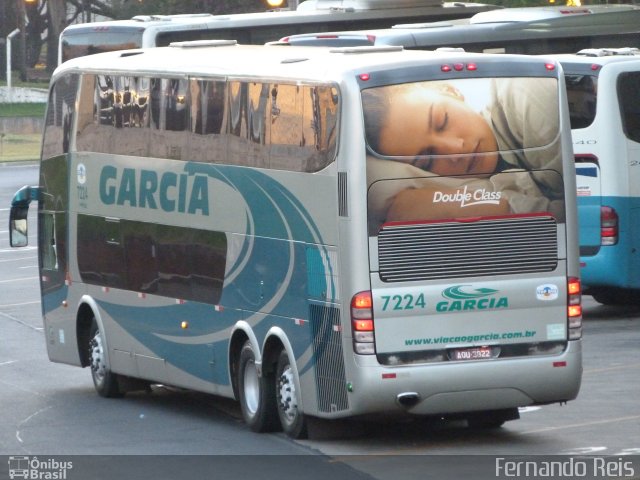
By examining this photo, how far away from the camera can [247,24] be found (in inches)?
1273

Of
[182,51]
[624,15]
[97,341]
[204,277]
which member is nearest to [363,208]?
[204,277]

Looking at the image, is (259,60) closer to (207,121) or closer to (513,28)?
(207,121)

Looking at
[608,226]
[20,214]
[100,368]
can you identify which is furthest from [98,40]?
[100,368]

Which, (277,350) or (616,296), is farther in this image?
A: (616,296)

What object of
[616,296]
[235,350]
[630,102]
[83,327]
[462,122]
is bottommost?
[616,296]

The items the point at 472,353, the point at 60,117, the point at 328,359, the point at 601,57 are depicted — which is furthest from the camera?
the point at 601,57

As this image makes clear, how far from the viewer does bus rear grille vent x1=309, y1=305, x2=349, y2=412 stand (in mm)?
12992

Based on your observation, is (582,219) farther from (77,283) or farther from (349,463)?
(349,463)

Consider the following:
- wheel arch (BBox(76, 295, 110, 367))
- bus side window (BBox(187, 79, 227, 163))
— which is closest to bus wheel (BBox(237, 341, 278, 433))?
bus side window (BBox(187, 79, 227, 163))

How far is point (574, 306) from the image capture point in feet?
43.7

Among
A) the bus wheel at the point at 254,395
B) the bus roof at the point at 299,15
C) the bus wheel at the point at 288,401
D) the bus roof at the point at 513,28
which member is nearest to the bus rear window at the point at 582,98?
the bus roof at the point at 513,28

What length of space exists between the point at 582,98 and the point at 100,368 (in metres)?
7.22

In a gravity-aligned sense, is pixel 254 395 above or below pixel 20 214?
below

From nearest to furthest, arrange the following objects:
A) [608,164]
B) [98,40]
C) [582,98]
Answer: [608,164] → [582,98] → [98,40]
